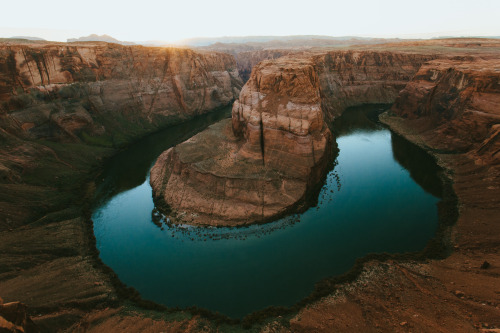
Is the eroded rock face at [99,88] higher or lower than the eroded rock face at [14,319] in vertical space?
higher

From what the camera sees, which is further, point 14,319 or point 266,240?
point 266,240

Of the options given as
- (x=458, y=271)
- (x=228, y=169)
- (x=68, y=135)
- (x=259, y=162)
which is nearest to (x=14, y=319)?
(x=228, y=169)

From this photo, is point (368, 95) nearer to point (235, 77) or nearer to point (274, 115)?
point (235, 77)

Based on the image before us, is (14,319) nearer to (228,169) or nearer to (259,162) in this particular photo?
(228,169)

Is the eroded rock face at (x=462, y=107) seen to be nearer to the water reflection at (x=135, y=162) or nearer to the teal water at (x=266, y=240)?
the teal water at (x=266, y=240)

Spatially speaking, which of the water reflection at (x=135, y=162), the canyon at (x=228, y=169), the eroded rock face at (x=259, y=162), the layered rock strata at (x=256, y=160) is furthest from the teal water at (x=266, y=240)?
the eroded rock face at (x=259, y=162)

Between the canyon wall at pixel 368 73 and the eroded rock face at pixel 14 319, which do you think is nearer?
the eroded rock face at pixel 14 319
